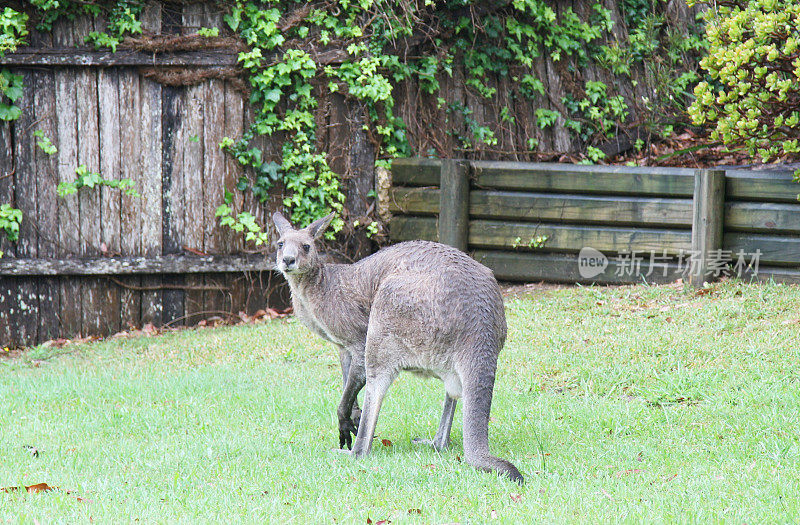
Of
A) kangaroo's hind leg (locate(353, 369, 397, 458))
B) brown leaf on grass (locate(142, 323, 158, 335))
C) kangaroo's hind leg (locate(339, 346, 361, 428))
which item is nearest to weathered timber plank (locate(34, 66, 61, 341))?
brown leaf on grass (locate(142, 323, 158, 335))

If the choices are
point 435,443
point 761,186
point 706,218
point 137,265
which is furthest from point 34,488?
point 761,186

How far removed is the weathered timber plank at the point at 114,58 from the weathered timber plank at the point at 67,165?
17 centimetres

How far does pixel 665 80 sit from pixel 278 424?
7.88m

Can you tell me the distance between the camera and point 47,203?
9492 millimetres

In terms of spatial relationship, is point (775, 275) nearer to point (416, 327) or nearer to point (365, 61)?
point (365, 61)

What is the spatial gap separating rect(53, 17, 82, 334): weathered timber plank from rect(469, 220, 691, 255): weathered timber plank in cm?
459

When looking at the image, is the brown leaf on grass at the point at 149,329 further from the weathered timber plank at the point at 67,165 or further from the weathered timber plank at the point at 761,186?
the weathered timber plank at the point at 761,186

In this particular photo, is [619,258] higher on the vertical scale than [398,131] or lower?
lower

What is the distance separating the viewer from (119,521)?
13.0ft

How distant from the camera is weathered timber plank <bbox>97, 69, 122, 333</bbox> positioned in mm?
9445

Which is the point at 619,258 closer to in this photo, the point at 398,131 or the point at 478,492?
the point at 398,131

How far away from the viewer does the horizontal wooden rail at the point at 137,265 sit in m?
9.38

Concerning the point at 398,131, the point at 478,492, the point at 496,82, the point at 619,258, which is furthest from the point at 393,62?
the point at 478,492

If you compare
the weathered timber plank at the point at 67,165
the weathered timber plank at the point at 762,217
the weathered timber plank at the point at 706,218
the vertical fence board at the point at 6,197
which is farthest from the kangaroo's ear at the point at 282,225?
the weathered timber plank at the point at 762,217
